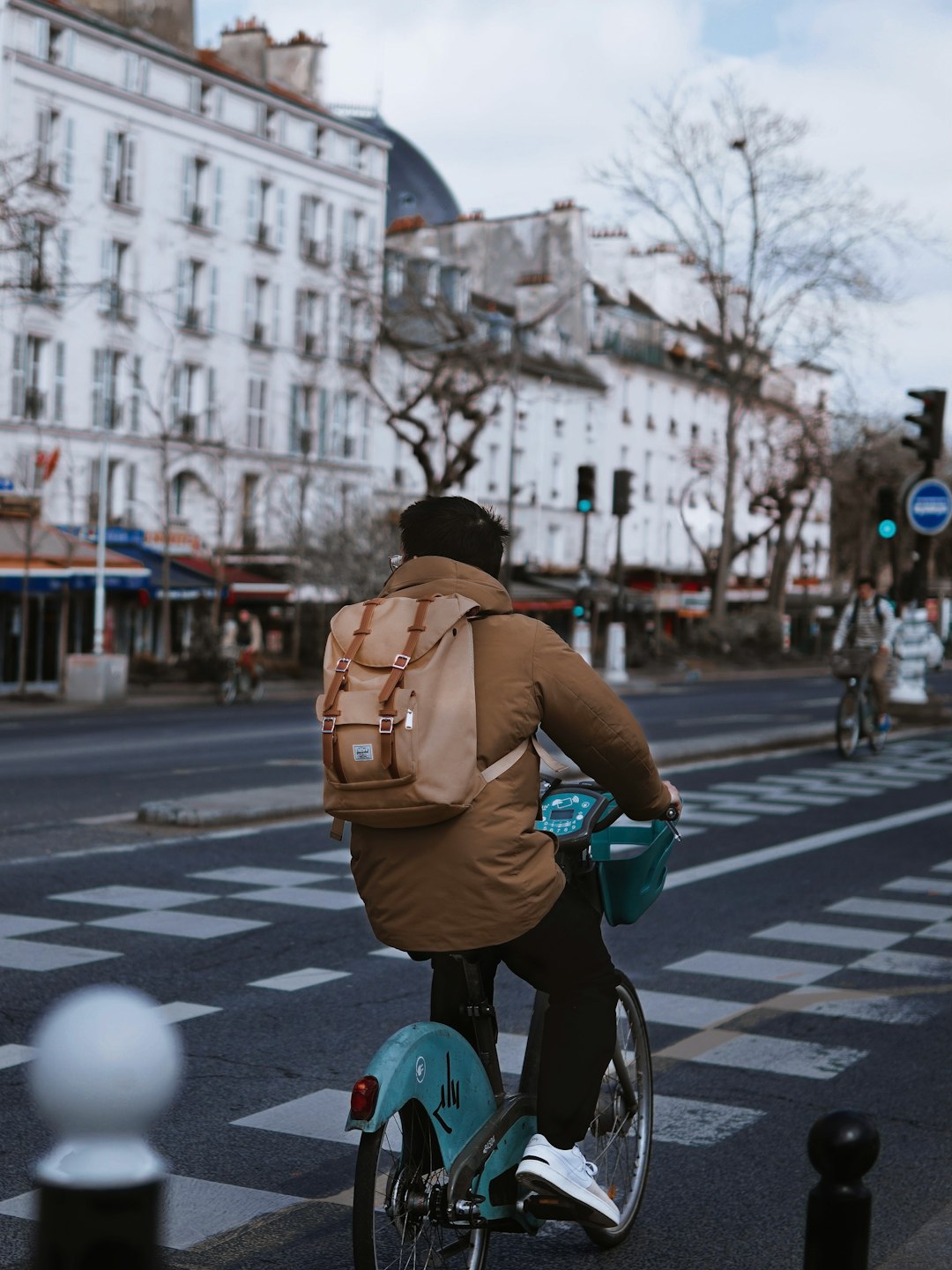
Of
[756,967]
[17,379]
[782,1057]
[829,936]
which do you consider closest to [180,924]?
[756,967]

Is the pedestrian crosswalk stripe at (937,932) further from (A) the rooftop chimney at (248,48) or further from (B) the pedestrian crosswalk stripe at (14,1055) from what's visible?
(A) the rooftop chimney at (248,48)

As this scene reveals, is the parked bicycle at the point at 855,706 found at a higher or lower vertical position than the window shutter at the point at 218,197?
lower

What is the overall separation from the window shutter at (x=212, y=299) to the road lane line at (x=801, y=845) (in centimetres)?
3675

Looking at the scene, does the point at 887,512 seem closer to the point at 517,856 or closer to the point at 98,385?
the point at 517,856

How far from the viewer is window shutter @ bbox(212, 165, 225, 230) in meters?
48.7

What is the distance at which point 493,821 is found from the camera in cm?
342

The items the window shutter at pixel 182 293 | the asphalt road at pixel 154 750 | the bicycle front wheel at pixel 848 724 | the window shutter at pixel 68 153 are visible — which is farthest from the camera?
the window shutter at pixel 182 293

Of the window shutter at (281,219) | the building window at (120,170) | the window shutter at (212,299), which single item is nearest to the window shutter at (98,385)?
the building window at (120,170)

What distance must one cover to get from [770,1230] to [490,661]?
184 centimetres

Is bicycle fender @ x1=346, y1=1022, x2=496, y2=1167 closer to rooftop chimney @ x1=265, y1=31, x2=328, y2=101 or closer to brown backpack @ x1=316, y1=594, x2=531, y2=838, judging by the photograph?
brown backpack @ x1=316, y1=594, x2=531, y2=838

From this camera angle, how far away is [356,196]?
5472 cm

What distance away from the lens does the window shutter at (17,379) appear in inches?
1645

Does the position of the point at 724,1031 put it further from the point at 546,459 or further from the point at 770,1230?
the point at 546,459

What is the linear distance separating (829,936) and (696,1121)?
3.51 meters
